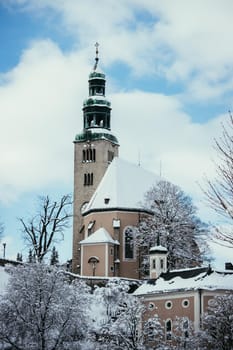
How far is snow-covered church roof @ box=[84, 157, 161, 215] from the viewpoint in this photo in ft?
235

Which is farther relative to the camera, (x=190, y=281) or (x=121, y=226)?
(x=121, y=226)

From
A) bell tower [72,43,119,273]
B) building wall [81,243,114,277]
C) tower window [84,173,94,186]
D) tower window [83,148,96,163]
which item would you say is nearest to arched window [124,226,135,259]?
building wall [81,243,114,277]

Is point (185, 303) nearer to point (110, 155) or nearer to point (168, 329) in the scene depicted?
point (168, 329)

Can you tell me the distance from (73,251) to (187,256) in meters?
17.5

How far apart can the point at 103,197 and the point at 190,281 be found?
21.1 meters

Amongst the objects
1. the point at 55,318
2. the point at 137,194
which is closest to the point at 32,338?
the point at 55,318

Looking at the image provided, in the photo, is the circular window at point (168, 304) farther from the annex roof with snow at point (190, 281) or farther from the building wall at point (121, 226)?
the building wall at point (121, 226)

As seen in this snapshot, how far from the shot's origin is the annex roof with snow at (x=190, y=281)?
171 ft

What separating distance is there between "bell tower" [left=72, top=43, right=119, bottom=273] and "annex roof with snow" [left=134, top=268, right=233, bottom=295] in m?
29.5

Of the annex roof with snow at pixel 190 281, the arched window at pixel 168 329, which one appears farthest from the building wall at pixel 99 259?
the arched window at pixel 168 329

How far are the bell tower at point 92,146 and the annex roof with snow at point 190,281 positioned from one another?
29.5 metres

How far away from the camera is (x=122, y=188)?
240ft

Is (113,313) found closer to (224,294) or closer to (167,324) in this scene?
(167,324)

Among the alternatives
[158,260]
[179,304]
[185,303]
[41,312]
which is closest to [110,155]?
[158,260]
